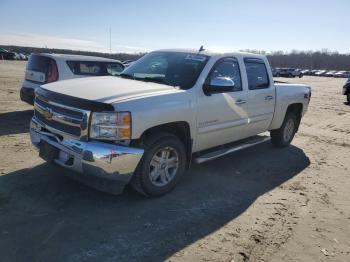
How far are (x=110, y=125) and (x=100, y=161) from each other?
40cm

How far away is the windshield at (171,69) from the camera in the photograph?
495 cm

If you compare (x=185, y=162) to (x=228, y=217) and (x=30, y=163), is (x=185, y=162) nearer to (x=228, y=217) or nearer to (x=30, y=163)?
(x=228, y=217)

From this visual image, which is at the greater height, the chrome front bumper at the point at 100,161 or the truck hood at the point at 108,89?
the truck hood at the point at 108,89

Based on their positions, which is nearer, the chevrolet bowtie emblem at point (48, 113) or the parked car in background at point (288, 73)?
the chevrolet bowtie emblem at point (48, 113)


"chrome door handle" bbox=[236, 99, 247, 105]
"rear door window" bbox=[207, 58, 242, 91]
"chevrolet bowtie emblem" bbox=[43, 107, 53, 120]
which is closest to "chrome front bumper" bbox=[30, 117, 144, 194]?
"chevrolet bowtie emblem" bbox=[43, 107, 53, 120]

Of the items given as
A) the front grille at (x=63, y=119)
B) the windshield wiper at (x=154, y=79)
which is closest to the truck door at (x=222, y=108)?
the windshield wiper at (x=154, y=79)

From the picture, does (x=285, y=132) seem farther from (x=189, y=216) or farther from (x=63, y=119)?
(x=63, y=119)

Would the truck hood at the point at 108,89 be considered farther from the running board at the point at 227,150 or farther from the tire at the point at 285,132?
the tire at the point at 285,132

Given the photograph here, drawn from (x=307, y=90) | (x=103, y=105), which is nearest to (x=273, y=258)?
(x=103, y=105)

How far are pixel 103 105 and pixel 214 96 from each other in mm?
1777

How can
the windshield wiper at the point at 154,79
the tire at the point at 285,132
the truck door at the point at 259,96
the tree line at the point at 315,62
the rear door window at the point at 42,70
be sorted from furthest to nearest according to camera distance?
the tree line at the point at 315,62
the rear door window at the point at 42,70
the tire at the point at 285,132
the truck door at the point at 259,96
the windshield wiper at the point at 154,79

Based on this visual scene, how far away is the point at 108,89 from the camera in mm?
4379

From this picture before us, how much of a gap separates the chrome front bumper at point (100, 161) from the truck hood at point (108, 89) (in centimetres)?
53

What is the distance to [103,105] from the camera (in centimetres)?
387
